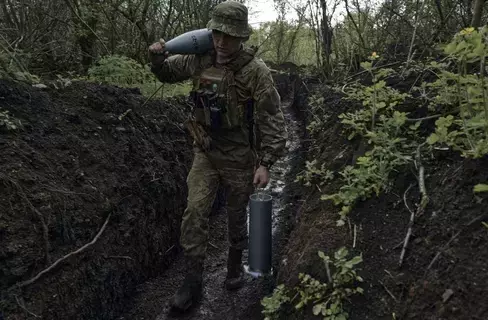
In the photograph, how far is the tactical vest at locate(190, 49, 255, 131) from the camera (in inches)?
144

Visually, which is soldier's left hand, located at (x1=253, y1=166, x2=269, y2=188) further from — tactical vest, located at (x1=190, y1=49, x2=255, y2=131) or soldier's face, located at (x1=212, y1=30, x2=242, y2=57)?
soldier's face, located at (x1=212, y1=30, x2=242, y2=57)

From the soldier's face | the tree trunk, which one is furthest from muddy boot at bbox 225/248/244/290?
the tree trunk

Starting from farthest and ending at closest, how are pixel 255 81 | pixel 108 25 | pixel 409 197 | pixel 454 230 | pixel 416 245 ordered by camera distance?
pixel 108 25
pixel 255 81
pixel 409 197
pixel 416 245
pixel 454 230

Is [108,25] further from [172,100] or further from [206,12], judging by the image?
[206,12]

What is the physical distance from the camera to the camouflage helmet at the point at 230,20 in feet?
11.0

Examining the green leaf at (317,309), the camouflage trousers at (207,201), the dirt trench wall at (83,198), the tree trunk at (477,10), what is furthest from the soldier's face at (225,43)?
the green leaf at (317,309)

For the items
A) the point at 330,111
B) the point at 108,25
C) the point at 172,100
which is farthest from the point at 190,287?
the point at 108,25

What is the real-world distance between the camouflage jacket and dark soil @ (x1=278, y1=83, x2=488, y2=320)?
0.92 metres

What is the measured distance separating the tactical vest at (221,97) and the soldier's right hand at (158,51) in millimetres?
370

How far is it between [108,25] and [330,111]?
488cm

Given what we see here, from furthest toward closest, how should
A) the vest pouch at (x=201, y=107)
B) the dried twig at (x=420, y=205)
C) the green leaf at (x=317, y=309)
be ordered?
the vest pouch at (x=201, y=107)
the dried twig at (x=420, y=205)
the green leaf at (x=317, y=309)

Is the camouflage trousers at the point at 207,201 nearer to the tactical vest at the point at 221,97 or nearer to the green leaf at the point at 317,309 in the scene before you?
the tactical vest at the point at 221,97

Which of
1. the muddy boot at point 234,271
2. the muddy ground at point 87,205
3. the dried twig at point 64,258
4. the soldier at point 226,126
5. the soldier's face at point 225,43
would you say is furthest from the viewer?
the muddy boot at point 234,271

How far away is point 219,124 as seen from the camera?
3764 mm
